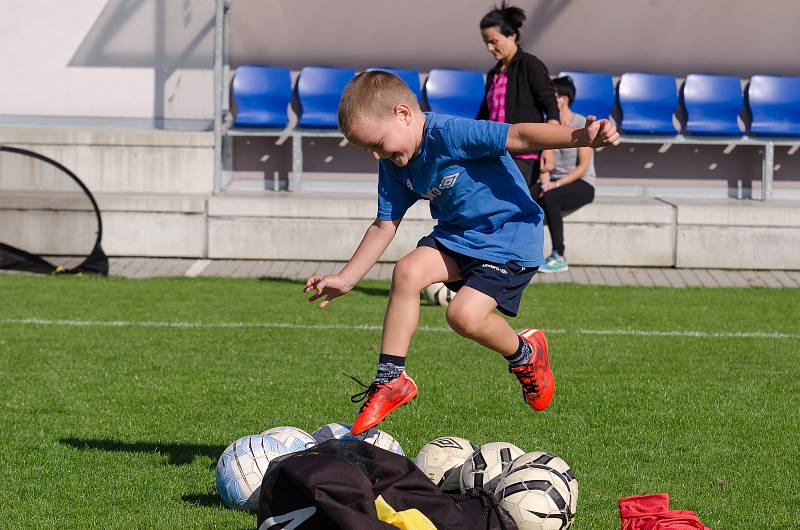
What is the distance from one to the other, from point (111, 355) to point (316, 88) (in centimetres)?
679

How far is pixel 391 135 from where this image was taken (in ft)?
16.3

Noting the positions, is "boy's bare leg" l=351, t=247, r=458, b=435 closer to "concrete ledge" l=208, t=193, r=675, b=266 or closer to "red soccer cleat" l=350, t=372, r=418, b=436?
"red soccer cleat" l=350, t=372, r=418, b=436

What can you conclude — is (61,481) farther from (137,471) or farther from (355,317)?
(355,317)

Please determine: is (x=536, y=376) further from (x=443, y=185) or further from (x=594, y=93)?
(x=594, y=93)

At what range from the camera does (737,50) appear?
47.9 ft

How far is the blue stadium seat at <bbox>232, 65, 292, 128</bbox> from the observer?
14164 mm

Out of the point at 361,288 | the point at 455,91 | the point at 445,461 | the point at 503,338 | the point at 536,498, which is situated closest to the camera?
the point at 536,498

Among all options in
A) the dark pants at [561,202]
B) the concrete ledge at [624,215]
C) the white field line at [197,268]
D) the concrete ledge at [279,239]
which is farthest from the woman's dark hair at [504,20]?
the white field line at [197,268]

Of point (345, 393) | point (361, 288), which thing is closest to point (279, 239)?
point (361, 288)

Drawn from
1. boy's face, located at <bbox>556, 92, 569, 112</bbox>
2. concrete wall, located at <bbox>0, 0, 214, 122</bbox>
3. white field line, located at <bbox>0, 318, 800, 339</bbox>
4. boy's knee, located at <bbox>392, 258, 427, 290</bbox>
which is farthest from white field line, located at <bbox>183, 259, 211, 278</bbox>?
boy's knee, located at <bbox>392, 258, 427, 290</bbox>

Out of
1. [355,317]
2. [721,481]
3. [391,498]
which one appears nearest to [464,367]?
[355,317]

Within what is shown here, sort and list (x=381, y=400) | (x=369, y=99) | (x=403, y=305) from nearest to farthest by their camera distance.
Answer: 1. (x=369, y=99)
2. (x=381, y=400)
3. (x=403, y=305)

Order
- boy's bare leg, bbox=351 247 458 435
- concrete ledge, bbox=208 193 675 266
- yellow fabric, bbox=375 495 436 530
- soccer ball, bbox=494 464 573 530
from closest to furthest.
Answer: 1. yellow fabric, bbox=375 495 436 530
2. soccer ball, bbox=494 464 573 530
3. boy's bare leg, bbox=351 247 458 435
4. concrete ledge, bbox=208 193 675 266

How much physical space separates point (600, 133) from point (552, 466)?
1.25 meters
